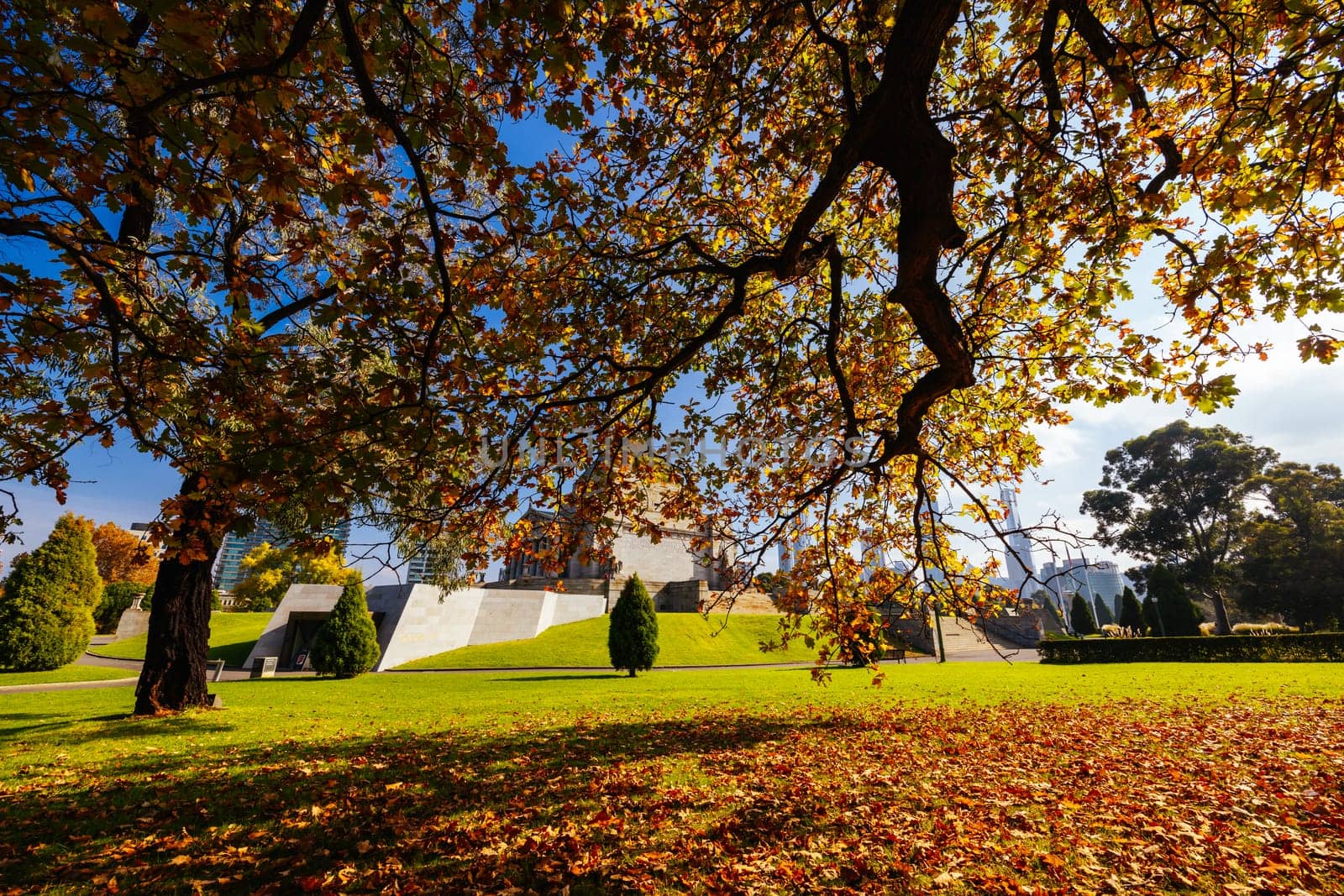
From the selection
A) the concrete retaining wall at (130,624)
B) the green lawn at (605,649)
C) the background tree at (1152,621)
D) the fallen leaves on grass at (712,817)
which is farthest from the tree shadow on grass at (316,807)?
the background tree at (1152,621)

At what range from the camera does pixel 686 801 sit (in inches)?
197

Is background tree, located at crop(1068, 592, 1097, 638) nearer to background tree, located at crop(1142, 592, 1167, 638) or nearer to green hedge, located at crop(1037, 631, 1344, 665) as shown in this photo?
background tree, located at crop(1142, 592, 1167, 638)

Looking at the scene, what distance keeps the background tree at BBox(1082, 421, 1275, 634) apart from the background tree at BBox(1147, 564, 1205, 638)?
12.1m

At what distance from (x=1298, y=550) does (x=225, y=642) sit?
72817 millimetres

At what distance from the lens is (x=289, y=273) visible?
1034 cm

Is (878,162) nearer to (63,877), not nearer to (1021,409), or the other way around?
(1021,409)

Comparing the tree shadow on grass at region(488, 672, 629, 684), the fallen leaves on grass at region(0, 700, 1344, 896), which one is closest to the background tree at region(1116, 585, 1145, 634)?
the tree shadow on grass at region(488, 672, 629, 684)

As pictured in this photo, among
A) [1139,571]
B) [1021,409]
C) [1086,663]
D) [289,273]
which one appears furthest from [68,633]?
[1139,571]

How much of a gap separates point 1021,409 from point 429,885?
9.57 m

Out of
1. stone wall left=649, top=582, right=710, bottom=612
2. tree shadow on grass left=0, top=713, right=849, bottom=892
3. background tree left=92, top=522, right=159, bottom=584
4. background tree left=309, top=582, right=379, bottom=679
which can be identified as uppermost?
background tree left=92, top=522, right=159, bottom=584

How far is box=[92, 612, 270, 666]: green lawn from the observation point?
1071 inches

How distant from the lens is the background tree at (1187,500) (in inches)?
1864

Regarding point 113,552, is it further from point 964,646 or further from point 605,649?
point 964,646

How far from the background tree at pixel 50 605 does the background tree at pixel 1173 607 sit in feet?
183
